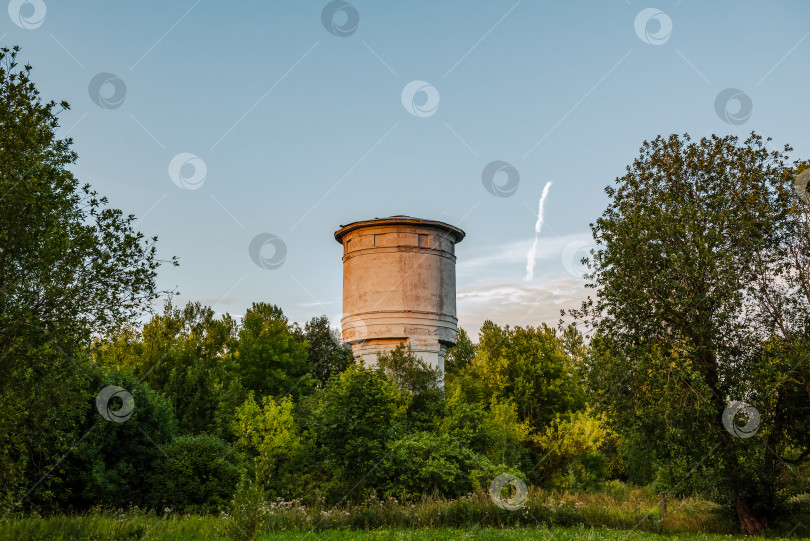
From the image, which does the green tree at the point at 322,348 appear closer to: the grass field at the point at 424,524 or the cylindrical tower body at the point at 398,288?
the cylindrical tower body at the point at 398,288

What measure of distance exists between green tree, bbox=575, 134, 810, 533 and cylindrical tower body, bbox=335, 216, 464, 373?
15008 millimetres

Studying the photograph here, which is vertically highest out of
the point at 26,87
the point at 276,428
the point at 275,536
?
the point at 26,87

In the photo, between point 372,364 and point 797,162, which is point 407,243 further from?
point 797,162

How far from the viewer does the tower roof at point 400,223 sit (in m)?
33.6

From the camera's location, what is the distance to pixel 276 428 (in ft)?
103

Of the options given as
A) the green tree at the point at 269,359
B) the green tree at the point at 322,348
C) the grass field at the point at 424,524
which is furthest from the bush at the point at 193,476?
the green tree at the point at 322,348

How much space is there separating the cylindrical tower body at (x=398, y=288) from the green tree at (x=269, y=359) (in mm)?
15456

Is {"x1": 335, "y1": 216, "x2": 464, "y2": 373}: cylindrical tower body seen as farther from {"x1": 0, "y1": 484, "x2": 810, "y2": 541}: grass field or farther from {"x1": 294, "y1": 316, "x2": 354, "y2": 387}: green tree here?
{"x1": 294, "y1": 316, "x2": 354, "y2": 387}: green tree

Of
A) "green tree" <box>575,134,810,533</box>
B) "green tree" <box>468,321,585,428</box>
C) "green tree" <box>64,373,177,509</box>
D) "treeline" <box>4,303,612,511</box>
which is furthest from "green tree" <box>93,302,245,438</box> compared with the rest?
"green tree" <box>575,134,810,533</box>

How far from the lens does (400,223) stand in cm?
3362

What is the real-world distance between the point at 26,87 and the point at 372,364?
75.4ft

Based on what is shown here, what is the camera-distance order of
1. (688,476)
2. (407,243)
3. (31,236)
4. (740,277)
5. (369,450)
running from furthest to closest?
(407,243)
(369,450)
(688,476)
(740,277)
(31,236)

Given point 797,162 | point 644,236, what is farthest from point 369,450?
point 797,162

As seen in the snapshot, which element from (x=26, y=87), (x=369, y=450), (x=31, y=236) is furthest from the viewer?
(x=369, y=450)
